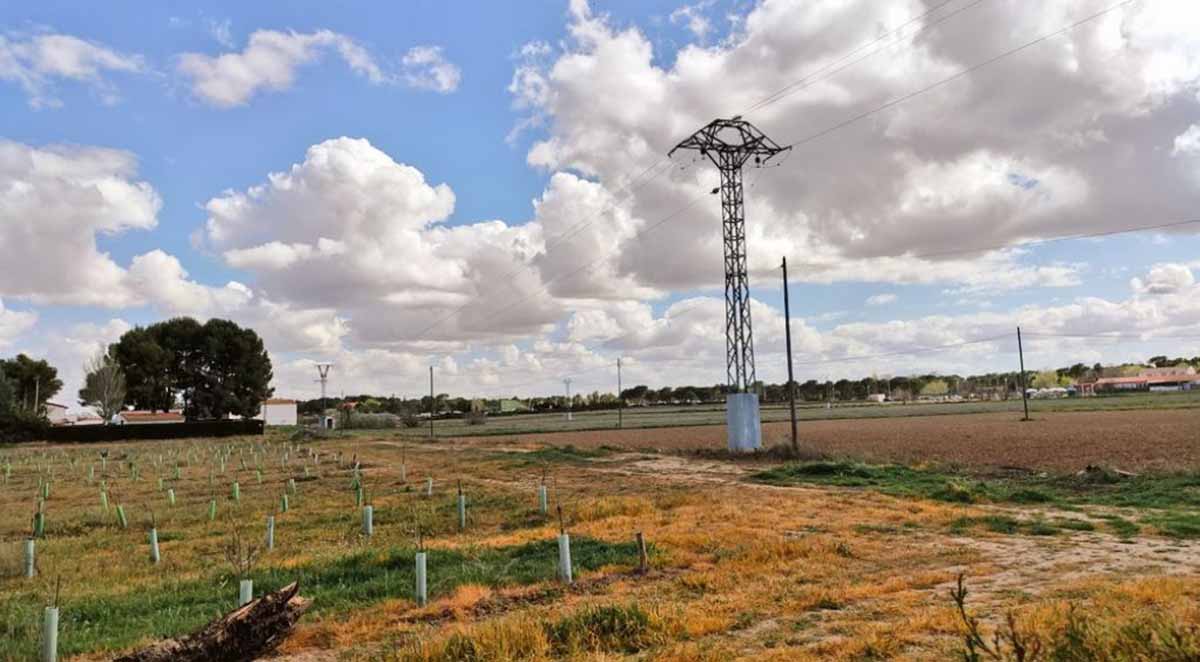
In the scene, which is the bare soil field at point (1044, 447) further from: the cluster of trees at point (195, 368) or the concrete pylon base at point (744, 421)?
the cluster of trees at point (195, 368)

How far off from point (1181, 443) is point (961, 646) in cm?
3753

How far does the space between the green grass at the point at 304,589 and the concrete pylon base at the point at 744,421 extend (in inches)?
861

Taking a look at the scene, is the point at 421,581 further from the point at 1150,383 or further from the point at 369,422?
the point at 1150,383

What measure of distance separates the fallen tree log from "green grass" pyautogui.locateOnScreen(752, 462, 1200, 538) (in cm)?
1314

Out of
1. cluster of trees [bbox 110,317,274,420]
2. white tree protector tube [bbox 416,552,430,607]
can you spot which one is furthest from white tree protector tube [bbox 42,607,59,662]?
cluster of trees [bbox 110,317,274,420]

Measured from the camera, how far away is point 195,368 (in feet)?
326

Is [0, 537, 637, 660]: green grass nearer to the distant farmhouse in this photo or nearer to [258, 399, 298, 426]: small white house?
[258, 399, 298, 426]: small white house

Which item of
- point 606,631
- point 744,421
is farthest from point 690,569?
point 744,421

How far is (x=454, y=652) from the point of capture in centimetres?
742

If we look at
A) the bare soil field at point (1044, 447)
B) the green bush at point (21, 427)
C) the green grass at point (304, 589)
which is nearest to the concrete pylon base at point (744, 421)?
the bare soil field at point (1044, 447)

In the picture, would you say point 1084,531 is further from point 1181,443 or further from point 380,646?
point 1181,443

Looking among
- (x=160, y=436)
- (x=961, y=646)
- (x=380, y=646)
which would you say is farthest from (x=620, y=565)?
(x=160, y=436)

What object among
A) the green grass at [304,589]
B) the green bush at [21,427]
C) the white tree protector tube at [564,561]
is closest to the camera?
the green grass at [304,589]

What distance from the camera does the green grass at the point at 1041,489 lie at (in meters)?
15.4
